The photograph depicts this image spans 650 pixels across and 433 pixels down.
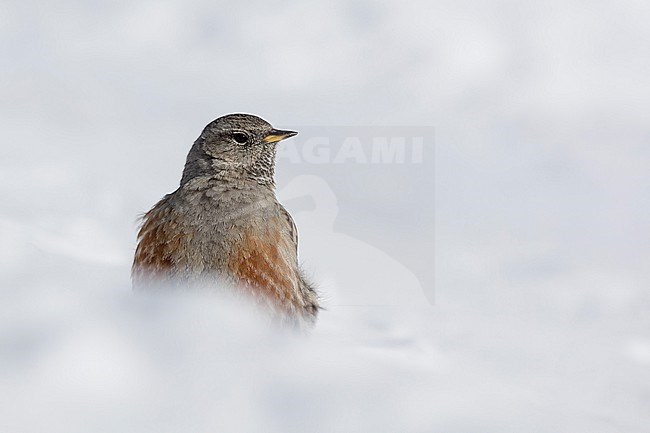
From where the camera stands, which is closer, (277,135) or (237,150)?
(237,150)

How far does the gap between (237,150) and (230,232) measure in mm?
812

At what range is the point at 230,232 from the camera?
601cm

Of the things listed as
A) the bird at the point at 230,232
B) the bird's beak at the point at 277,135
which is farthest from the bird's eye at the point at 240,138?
the bird's beak at the point at 277,135

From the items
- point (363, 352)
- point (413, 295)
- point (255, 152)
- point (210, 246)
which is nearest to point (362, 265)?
point (413, 295)

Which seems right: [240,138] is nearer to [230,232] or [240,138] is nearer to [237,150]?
[237,150]

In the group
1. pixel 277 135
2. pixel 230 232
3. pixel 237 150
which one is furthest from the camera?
pixel 277 135

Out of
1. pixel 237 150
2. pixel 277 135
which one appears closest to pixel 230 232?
pixel 237 150

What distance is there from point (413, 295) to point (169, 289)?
118 inches

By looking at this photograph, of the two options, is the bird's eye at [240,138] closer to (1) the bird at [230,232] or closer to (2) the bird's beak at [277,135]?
(1) the bird at [230,232]

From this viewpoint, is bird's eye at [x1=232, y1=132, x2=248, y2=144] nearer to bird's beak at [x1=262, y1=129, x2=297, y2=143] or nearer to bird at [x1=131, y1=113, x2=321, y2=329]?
bird at [x1=131, y1=113, x2=321, y2=329]

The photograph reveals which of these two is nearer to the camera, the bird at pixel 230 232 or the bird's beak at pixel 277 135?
the bird at pixel 230 232

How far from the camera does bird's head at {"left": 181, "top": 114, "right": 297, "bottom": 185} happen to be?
21.4 ft

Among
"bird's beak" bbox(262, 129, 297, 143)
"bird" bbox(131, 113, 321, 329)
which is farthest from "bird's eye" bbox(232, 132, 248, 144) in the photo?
"bird's beak" bbox(262, 129, 297, 143)

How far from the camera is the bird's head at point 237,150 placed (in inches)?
257
